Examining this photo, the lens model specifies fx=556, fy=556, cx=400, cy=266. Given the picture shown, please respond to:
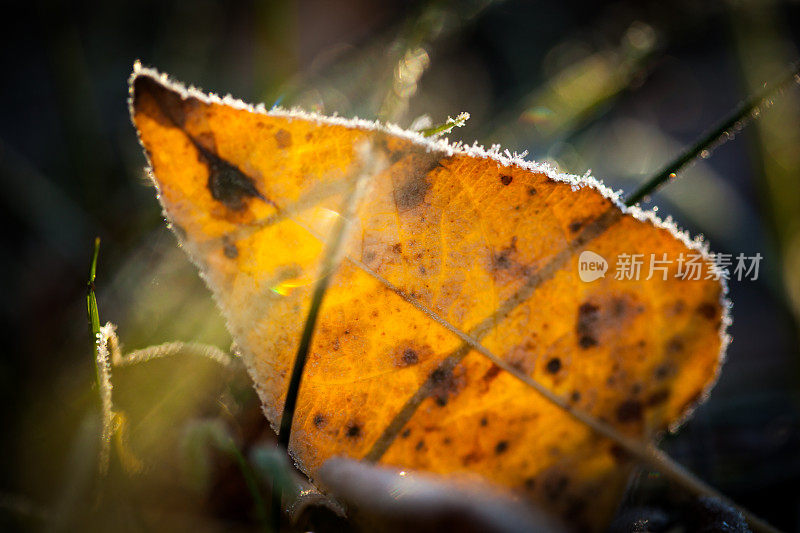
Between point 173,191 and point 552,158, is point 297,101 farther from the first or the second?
point 173,191

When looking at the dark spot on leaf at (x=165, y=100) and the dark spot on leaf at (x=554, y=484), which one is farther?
the dark spot on leaf at (x=554, y=484)

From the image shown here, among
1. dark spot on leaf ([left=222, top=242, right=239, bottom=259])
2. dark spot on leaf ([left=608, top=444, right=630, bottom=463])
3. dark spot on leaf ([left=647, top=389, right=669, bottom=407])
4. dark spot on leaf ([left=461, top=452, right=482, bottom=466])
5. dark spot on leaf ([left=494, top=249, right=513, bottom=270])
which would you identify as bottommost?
dark spot on leaf ([left=461, top=452, right=482, bottom=466])

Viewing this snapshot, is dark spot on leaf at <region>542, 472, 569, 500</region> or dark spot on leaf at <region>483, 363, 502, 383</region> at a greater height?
dark spot on leaf at <region>483, 363, 502, 383</region>

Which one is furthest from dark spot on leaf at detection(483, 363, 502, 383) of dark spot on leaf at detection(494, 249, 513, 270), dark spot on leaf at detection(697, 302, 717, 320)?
dark spot on leaf at detection(697, 302, 717, 320)

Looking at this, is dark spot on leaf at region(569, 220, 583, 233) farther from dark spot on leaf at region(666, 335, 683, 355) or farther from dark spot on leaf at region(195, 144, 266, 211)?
dark spot on leaf at region(195, 144, 266, 211)

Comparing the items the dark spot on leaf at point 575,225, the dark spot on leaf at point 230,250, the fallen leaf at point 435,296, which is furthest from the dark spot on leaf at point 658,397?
the dark spot on leaf at point 230,250

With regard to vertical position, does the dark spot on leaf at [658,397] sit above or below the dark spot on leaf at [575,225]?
below

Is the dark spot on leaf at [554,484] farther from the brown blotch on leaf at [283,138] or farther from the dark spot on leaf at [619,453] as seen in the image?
the brown blotch on leaf at [283,138]

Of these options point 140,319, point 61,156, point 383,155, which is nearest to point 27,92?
point 61,156
